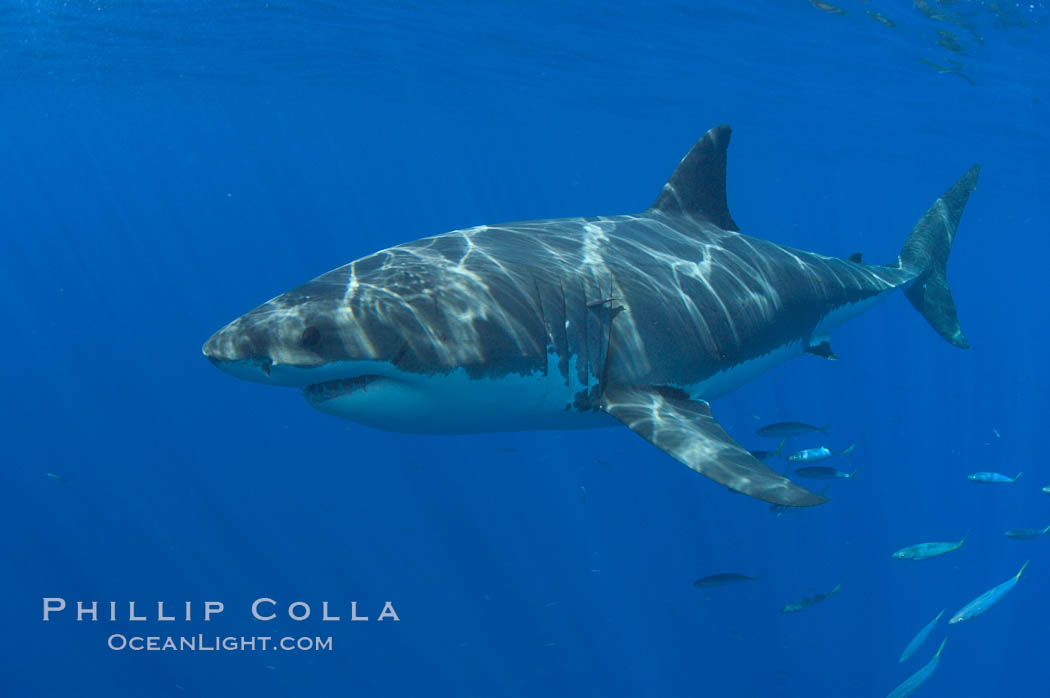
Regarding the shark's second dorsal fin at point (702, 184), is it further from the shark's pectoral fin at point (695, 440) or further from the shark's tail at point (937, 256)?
the shark's tail at point (937, 256)

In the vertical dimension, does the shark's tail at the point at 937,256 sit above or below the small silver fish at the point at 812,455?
above

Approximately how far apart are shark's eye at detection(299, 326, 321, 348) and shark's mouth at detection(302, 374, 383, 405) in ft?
1.07

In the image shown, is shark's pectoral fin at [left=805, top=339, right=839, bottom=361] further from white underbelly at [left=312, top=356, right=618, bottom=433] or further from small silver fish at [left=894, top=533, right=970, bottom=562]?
small silver fish at [left=894, top=533, right=970, bottom=562]

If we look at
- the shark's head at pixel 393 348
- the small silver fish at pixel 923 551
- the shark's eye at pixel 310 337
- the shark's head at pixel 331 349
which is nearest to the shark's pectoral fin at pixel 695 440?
the shark's head at pixel 393 348

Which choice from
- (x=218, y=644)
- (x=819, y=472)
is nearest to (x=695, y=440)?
(x=819, y=472)

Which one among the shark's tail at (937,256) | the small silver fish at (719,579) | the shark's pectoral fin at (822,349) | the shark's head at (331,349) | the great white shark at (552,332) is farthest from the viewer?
the small silver fish at (719,579)

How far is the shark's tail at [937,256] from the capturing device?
29.1 ft

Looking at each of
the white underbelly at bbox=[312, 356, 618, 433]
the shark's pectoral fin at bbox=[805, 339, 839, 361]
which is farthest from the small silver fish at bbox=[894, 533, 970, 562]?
the white underbelly at bbox=[312, 356, 618, 433]

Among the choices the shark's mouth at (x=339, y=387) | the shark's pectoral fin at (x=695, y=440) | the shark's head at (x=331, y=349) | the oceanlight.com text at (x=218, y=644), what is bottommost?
the oceanlight.com text at (x=218, y=644)

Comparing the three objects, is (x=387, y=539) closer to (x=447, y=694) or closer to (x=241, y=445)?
(x=447, y=694)

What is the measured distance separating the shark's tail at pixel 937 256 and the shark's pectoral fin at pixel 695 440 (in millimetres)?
5967

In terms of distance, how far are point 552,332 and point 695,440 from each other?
1064 mm

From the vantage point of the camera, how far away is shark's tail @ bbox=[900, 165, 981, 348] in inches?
349

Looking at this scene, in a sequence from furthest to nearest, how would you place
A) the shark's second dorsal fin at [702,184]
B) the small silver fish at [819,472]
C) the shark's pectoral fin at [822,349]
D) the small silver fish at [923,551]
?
1. the small silver fish at [923,551]
2. the small silver fish at [819,472]
3. the shark's pectoral fin at [822,349]
4. the shark's second dorsal fin at [702,184]
